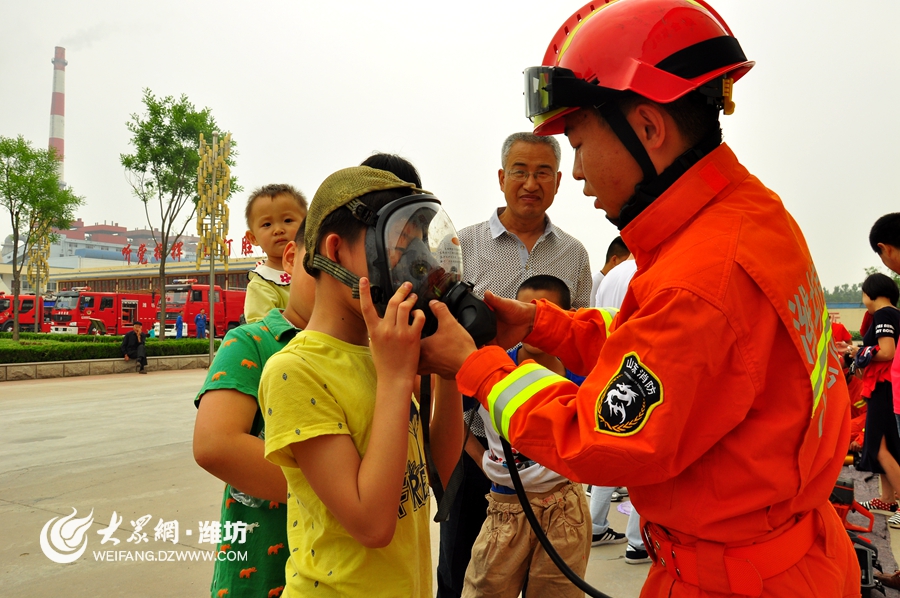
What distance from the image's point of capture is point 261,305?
2953 millimetres

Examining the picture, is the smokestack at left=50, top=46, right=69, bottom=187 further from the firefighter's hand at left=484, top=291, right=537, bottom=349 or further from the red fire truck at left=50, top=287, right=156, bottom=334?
the firefighter's hand at left=484, top=291, right=537, bottom=349

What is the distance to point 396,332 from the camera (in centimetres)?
130

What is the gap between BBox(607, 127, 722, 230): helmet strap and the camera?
4.75 feet

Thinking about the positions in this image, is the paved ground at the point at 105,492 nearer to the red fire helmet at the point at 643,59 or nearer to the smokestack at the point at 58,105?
the red fire helmet at the point at 643,59

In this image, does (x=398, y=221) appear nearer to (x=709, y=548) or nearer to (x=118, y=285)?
(x=709, y=548)

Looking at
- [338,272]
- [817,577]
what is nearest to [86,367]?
[338,272]

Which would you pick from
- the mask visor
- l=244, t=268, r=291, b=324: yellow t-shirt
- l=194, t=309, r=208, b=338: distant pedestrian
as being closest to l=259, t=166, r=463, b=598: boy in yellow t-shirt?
the mask visor

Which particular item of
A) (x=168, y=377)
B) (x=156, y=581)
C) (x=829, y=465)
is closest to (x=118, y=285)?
(x=168, y=377)

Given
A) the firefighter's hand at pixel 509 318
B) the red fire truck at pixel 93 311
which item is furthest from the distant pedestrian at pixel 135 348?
the firefighter's hand at pixel 509 318

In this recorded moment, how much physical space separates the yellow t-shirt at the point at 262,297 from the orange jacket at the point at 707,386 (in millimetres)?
1747

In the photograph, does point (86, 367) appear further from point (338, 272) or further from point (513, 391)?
point (513, 391)

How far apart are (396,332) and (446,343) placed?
137mm

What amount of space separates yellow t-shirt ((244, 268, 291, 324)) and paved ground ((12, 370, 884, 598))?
6.01 feet

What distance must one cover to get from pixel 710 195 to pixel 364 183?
2.43 feet
